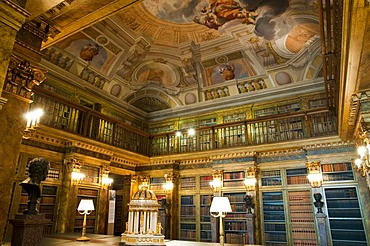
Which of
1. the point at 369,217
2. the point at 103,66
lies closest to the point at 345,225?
the point at 369,217

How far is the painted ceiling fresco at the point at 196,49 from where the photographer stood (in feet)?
25.6

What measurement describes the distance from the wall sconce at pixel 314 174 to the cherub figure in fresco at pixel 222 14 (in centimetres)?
462

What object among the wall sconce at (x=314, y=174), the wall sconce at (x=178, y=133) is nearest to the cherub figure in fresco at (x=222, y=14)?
the wall sconce at (x=178, y=133)

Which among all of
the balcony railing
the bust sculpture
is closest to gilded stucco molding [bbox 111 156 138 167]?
the balcony railing

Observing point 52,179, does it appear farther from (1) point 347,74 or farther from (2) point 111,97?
(1) point 347,74

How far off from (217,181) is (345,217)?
3.72 m

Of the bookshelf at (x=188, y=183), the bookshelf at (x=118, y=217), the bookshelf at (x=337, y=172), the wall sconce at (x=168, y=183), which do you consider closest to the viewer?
the bookshelf at (x=337, y=172)

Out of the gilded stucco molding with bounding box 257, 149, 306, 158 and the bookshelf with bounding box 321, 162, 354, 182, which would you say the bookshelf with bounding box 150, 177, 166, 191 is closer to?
the gilded stucco molding with bounding box 257, 149, 306, 158

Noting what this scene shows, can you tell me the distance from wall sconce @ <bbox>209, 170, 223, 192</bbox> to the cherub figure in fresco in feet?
15.9

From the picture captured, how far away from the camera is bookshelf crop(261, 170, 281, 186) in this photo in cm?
829

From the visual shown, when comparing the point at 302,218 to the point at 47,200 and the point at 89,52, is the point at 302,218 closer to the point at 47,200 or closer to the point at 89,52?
the point at 47,200

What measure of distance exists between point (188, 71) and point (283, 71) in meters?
3.54

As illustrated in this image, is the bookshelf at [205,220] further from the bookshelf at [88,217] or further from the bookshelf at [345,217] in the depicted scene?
the bookshelf at [345,217]

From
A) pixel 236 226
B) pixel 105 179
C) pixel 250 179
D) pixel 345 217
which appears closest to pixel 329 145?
pixel 345 217
